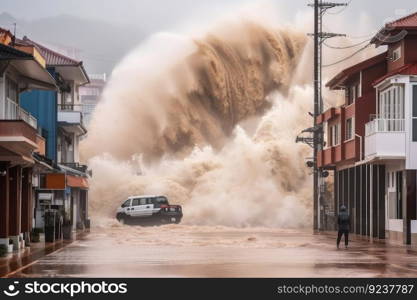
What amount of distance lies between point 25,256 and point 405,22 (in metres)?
24.9

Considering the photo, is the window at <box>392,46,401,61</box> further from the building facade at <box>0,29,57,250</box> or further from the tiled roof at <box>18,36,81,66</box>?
the tiled roof at <box>18,36,81,66</box>

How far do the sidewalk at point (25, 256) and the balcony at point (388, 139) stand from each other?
13.9 meters

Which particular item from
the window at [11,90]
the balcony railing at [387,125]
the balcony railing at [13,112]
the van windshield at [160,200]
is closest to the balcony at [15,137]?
the balcony railing at [13,112]

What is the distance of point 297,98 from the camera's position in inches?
3890

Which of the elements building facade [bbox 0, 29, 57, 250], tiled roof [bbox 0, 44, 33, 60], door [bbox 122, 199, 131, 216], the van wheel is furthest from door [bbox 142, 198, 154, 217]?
tiled roof [bbox 0, 44, 33, 60]

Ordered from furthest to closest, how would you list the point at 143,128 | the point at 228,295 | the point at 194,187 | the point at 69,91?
the point at 143,128 < the point at 194,187 < the point at 69,91 < the point at 228,295

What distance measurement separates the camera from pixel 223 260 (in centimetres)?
3431

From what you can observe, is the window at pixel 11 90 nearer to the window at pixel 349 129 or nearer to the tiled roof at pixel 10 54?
the tiled roof at pixel 10 54

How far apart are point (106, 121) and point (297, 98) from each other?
1780 centimetres

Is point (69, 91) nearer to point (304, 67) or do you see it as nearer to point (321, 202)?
point (321, 202)

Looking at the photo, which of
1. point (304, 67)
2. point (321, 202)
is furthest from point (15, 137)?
point (304, 67)

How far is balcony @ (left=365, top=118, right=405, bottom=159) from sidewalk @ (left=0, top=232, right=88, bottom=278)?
13923 mm

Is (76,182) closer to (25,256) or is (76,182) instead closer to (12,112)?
(12,112)

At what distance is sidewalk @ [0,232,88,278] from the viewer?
31.5 metres
